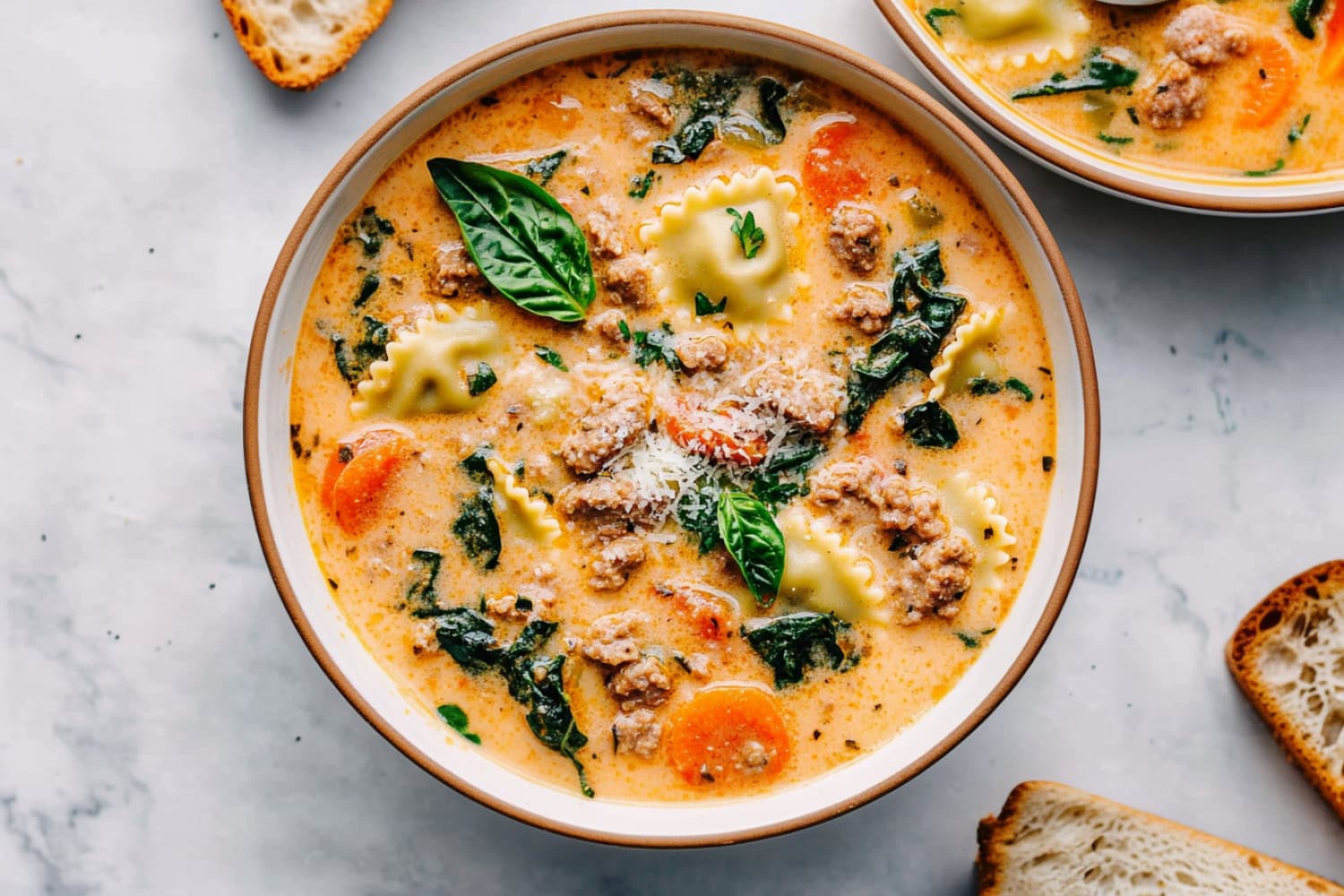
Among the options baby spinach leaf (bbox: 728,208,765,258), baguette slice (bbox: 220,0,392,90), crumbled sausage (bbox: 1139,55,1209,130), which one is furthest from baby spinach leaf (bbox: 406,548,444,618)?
crumbled sausage (bbox: 1139,55,1209,130)

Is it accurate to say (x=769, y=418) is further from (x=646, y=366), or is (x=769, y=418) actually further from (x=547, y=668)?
(x=547, y=668)

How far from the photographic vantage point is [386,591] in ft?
14.7

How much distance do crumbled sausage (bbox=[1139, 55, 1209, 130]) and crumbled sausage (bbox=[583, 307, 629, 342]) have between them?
2400 mm

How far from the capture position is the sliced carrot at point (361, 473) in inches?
174

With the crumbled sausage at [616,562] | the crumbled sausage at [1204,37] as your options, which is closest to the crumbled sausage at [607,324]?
the crumbled sausage at [616,562]

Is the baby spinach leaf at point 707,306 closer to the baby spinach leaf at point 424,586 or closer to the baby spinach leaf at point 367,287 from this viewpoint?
the baby spinach leaf at point 367,287

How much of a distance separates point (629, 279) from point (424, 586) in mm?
1401

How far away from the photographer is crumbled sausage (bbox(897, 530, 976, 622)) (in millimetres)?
4402

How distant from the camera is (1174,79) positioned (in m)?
4.83

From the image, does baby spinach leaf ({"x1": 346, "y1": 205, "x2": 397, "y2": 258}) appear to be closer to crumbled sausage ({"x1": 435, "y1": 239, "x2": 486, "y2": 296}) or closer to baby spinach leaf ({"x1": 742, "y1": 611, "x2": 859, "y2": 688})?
crumbled sausage ({"x1": 435, "y1": 239, "x2": 486, "y2": 296})

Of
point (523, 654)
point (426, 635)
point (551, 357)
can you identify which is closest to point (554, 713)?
point (523, 654)

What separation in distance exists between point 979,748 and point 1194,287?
7.40 feet

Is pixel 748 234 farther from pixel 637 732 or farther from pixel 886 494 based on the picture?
pixel 637 732

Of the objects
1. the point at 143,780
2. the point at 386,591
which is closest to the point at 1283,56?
the point at 386,591
